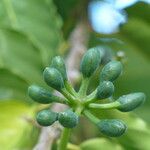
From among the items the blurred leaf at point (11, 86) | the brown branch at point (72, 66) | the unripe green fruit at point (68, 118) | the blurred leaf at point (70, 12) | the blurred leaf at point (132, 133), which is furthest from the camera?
the blurred leaf at point (70, 12)

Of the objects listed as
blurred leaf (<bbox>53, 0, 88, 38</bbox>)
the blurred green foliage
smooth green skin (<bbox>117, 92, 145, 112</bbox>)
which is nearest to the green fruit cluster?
smooth green skin (<bbox>117, 92, 145, 112</bbox>)

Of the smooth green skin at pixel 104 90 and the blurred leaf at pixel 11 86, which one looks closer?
the smooth green skin at pixel 104 90

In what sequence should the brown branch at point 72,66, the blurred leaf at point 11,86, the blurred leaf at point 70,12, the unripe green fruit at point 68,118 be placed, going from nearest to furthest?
the unripe green fruit at point 68,118 → the brown branch at point 72,66 → the blurred leaf at point 11,86 → the blurred leaf at point 70,12

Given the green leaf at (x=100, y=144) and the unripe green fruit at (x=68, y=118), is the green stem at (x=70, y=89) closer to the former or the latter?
the unripe green fruit at (x=68, y=118)

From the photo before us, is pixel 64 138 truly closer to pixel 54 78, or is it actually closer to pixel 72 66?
pixel 54 78

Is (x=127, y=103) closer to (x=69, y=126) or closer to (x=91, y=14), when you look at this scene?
(x=69, y=126)

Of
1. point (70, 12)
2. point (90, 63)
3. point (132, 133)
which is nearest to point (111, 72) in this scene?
point (90, 63)

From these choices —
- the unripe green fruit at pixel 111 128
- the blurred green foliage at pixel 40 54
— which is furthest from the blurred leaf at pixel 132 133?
the unripe green fruit at pixel 111 128

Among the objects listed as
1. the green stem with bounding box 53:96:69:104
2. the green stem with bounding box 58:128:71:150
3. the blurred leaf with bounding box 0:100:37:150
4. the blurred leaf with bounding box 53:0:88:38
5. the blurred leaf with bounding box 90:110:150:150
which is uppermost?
the green stem with bounding box 53:96:69:104

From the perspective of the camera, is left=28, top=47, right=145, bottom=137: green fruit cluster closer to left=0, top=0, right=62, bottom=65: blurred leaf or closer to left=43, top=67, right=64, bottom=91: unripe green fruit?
left=43, top=67, right=64, bottom=91: unripe green fruit
